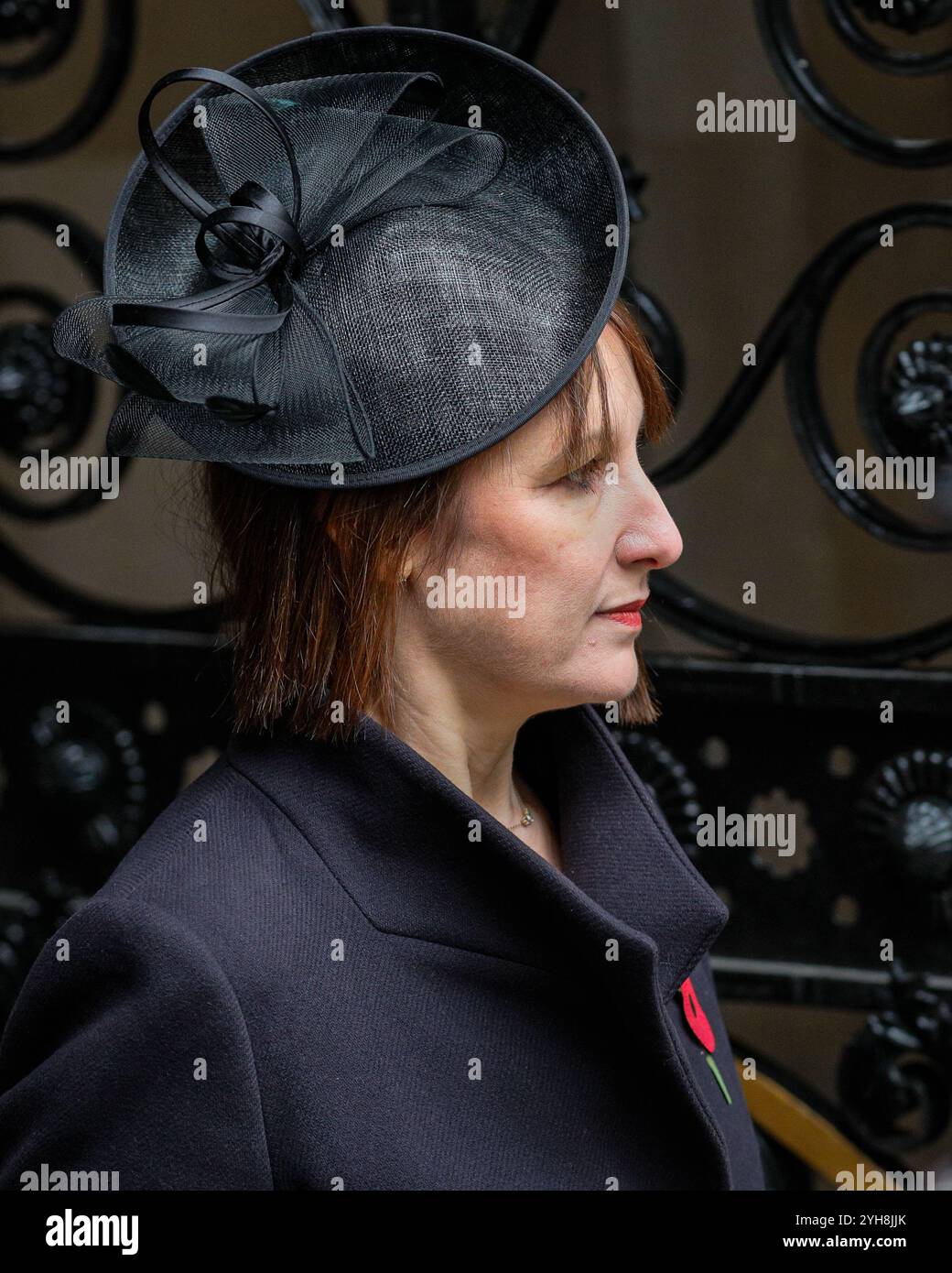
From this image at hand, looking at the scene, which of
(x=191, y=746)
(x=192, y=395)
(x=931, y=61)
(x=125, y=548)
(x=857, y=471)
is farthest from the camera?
(x=125, y=548)

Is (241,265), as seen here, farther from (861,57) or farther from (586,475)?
(861,57)

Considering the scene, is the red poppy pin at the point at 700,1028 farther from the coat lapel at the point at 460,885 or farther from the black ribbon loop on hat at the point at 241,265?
the black ribbon loop on hat at the point at 241,265

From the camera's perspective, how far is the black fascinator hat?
1001 millimetres

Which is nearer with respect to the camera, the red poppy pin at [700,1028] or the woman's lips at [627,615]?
the woman's lips at [627,615]

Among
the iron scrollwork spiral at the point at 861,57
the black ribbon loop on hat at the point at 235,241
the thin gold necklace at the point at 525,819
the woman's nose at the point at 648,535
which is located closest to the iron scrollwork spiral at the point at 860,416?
the iron scrollwork spiral at the point at 861,57

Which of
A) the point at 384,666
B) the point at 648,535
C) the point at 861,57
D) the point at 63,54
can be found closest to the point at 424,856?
the point at 384,666

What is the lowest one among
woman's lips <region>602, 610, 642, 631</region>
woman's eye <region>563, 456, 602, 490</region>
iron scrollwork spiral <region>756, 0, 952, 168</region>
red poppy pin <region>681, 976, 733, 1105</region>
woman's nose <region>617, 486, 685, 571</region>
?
red poppy pin <region>681, 976, 733, 1105</region>

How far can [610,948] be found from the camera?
105 centimetres

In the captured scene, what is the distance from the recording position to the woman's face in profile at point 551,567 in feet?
3.43

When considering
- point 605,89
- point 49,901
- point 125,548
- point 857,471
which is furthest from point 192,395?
point 125,548

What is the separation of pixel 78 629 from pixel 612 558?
39.1 inches

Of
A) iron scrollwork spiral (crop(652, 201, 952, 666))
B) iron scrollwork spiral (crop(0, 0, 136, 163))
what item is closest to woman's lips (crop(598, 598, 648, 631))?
iron scrollwork spiral (crop(652, 201, 952, 666))

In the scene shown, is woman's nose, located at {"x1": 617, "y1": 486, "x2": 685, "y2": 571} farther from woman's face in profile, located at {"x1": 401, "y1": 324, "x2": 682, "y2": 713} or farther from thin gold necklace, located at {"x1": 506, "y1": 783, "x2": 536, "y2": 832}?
thin gold necklace, located at {"x1": 506, "y1": 783, "x2": 536, "y2": 832}
